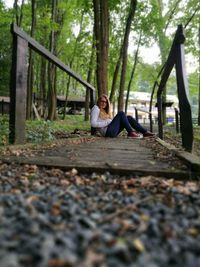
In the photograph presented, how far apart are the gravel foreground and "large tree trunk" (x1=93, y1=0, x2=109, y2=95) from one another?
7.27 m

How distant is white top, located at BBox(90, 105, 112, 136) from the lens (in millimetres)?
6453

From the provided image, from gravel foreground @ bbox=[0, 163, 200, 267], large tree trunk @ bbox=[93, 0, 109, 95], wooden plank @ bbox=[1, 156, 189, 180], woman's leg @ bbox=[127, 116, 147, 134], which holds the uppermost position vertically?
large tree trunk @ bbox=[93, 0, 109, 95]

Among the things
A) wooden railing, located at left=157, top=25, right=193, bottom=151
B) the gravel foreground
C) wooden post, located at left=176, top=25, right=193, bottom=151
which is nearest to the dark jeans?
wooden railing, located at left=157, top=25, right=193, bottom=151

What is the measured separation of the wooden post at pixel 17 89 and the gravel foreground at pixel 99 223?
59.9 inches

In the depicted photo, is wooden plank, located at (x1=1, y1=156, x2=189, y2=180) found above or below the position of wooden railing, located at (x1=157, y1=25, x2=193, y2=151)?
below

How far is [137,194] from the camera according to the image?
190 centimetres

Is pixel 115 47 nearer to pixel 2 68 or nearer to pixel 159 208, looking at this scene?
pixel 2 68

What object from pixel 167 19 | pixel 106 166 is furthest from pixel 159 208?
pixel 167 19

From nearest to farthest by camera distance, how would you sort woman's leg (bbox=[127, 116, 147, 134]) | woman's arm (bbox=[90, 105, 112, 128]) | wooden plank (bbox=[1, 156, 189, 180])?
wooden plank (bbox=[1, 156, 189, 180]) → woman's arm (bbox=[90, 105, 112, 128]) → woman's leg (bbox=[127, 116, 147, 134])

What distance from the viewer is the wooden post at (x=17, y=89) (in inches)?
144

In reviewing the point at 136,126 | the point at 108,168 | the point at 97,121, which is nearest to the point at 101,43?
the point at 136,126

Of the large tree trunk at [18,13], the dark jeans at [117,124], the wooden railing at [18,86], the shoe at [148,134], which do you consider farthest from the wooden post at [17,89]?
the large tree trunk at [18,13]

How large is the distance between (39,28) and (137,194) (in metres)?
15.4

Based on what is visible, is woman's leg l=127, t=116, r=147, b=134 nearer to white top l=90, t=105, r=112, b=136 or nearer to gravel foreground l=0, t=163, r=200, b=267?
white top l=90, t=105, r=112, b=136
